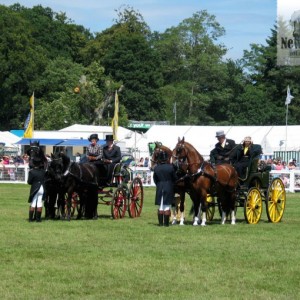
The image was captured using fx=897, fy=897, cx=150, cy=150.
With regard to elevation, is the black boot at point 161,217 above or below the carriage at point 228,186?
below

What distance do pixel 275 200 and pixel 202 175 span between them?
9.46ft

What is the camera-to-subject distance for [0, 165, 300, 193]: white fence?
37966 mm

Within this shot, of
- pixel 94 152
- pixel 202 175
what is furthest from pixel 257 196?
pixel 94 152

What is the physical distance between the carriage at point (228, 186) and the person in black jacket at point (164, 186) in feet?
0.82

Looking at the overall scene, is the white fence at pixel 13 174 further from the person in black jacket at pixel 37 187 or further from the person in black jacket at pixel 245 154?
the person in black jacket at pixel 245 154

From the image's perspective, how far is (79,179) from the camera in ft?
66.4

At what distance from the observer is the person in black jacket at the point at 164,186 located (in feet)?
62.9

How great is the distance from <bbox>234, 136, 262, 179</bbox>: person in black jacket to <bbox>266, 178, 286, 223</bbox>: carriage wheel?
3.26ft

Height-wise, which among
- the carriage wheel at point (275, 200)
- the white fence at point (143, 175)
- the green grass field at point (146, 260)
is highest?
the white fence at point (143, 175)

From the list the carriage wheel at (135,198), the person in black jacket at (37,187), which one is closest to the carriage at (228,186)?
the carriage wheel at (135,198)

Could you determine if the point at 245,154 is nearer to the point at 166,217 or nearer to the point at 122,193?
the point at 166,217

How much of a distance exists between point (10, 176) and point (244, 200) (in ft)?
84.8

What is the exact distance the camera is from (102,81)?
85000 mm

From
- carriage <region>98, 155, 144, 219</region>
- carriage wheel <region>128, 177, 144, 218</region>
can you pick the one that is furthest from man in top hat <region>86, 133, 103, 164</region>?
carriage wheel <region>128, 177, 144, 218</region>
